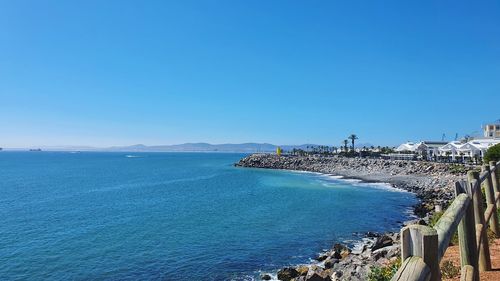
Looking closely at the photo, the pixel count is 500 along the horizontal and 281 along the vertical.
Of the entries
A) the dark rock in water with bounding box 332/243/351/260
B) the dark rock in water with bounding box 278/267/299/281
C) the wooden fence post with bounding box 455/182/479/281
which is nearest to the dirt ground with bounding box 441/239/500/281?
the wooden fence post with bounding box 455/182/479/281

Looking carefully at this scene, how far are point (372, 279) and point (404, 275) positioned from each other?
7.19 metres

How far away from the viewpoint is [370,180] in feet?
228

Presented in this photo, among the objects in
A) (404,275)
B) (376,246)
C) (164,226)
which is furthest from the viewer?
(164,226)

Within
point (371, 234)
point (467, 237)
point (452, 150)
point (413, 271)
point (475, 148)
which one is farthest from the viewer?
point (452, 150)

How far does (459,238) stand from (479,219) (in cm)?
163

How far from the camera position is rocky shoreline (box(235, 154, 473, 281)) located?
659 inches

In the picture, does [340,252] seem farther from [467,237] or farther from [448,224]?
[448,224]

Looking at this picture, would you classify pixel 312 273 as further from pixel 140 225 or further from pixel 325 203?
pixel 325 203

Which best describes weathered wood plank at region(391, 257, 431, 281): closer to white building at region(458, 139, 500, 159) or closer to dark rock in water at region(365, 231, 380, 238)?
dark rock in water at region(365, 231, 380, 238)

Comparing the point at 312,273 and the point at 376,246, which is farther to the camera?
the point at 376,246

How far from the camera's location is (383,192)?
51.1 metres

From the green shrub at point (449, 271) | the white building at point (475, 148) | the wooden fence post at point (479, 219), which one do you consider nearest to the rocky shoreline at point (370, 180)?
the green shrub at point (449, 271)

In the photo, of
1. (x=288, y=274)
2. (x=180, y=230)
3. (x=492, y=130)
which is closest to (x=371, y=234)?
(x=288, y=274)

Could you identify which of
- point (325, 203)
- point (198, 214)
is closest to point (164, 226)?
point (198, 214)
